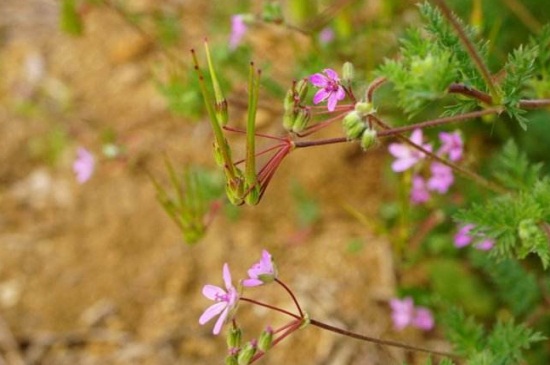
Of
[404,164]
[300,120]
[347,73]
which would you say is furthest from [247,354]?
[404,164]

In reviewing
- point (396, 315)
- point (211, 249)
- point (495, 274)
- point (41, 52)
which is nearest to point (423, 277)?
point (396, 315)

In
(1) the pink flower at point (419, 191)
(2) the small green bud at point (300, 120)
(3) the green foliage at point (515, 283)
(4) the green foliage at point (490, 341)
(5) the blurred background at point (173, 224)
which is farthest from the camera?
(5) the blurred background at point (173, 224)

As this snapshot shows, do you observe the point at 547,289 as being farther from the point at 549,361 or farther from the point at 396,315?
the point at 396,315

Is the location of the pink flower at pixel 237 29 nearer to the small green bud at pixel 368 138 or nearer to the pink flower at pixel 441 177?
the pink flower at pixel 441 177

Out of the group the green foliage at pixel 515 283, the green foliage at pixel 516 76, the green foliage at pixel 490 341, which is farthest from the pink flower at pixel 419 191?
the green foliage at pixel 516 76

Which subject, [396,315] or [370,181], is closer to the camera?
[396,315]

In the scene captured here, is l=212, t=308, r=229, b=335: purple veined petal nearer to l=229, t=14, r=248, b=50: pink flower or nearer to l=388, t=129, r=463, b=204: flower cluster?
l=388, t=129, r=463, b=204: flower cluster

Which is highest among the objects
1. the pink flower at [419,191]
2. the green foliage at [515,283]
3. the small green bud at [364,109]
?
the small green bud at [364,109]
